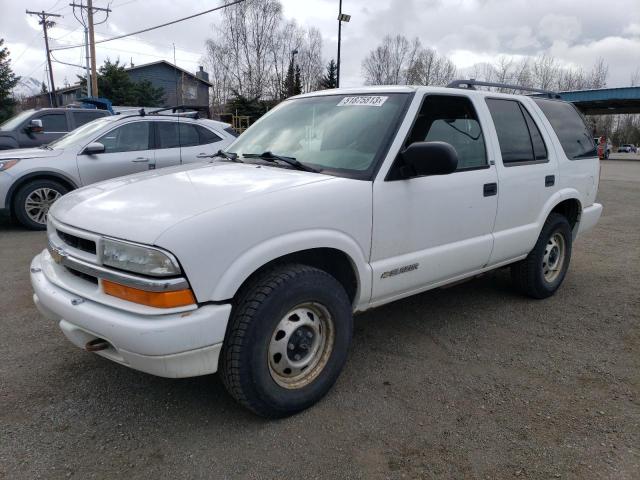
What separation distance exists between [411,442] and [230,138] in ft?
22.8

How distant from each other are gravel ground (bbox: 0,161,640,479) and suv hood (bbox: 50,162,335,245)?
3.47 feet

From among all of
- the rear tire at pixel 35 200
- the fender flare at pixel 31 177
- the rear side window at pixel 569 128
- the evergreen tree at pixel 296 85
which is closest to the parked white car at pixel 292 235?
the rear side window at pixel 569 128

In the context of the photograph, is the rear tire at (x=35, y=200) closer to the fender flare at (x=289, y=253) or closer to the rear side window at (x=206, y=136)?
the rear side window at (x=206, y=136)

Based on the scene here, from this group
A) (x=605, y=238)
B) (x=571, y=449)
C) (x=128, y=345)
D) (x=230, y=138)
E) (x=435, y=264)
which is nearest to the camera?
(x=128, y=345)

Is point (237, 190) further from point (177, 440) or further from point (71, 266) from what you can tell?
point (177, 440)

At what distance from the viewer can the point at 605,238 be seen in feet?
24.3

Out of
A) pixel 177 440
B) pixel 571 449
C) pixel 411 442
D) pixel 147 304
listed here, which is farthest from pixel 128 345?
pixel 571 449

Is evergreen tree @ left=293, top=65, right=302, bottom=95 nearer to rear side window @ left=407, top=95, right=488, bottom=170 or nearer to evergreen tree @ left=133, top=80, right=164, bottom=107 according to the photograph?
evergreen tree @ left=133, top=80, right=164, bottom=107

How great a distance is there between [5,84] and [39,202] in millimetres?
27755

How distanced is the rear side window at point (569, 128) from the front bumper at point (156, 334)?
11.9 feet

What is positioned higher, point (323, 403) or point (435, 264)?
point (435, 264)

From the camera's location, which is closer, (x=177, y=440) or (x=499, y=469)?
(x=499, y=469)

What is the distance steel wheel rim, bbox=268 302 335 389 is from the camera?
2584 millimetres

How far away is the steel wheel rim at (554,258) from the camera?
14.9ft
